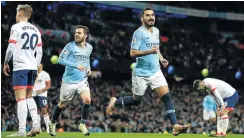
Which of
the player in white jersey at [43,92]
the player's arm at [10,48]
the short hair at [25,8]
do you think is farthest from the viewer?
the player in white jersey at [43,92]

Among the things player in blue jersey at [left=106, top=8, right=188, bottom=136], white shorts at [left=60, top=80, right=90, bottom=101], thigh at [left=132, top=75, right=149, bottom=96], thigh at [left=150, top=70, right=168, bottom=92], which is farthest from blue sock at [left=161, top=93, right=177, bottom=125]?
white shorts at [left=60, top=80, right=90, bottom=101]

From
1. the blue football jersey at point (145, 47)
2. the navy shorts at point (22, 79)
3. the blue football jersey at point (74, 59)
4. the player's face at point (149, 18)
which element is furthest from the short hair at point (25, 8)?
the player's face at point (149, 18)

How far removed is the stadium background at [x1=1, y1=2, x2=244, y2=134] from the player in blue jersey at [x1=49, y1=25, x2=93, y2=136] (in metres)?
11.8

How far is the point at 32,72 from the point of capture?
1061 centimetres

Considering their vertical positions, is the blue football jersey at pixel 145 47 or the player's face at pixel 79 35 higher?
the player's face at pixel 79 35

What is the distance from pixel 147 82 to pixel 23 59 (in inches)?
102

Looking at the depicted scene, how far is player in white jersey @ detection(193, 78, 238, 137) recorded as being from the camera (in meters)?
14.1

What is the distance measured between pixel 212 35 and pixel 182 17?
3.61 meters

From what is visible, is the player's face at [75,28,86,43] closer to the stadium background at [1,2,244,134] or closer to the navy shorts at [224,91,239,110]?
the navy shorts at [224,91,239,110]

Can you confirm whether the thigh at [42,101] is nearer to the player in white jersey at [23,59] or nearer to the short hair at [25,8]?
the player in white jersey at [23,59]

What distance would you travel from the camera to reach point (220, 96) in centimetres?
1401

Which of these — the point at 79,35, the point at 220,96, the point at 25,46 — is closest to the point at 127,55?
the point at 220,96

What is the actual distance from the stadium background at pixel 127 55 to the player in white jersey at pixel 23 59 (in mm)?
13414

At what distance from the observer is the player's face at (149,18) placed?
10578 mm
